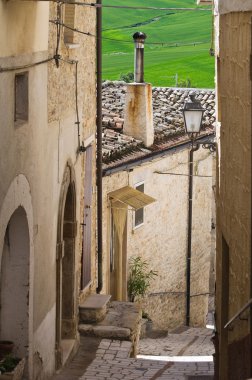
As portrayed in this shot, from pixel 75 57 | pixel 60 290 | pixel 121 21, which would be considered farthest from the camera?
pixel 121 21

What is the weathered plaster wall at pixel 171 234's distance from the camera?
1853 centimetres

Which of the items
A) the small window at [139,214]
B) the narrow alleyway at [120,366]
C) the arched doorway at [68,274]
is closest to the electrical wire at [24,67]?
the arched doorway at [68,274]

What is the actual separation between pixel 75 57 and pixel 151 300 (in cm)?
702

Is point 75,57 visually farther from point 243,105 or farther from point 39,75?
point 243,105

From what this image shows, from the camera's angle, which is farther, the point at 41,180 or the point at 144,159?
the point at 144,159

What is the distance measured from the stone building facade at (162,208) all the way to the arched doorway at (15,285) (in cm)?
604

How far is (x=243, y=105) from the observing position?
8422 mm

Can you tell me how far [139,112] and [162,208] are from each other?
193 cm

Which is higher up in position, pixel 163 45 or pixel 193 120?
pixel 163 45

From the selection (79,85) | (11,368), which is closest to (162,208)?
(79,85)

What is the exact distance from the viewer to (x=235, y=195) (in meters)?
9.03

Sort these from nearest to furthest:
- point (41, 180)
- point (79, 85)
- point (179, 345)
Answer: point (41, 180), point (79, 85), point (179, 345)

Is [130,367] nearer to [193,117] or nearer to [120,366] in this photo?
[120,366]

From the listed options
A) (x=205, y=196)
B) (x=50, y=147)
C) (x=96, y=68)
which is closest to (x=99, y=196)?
(x=96, y=68)
